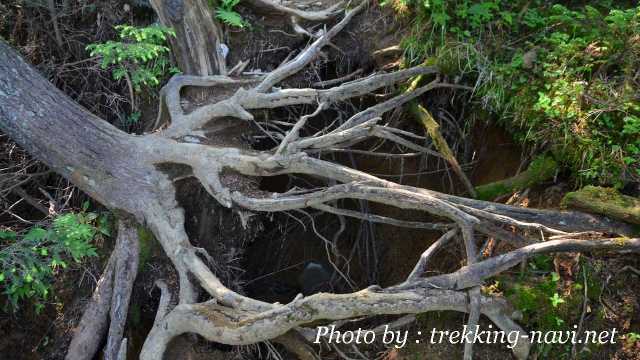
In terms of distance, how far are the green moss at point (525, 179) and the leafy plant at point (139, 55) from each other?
2.58 m

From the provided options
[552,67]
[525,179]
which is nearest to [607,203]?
[525,179]

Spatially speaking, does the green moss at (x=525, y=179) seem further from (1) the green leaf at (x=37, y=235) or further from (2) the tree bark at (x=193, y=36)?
(1) the green leaf at (x=37, y=235)

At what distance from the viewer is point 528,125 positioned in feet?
12.9

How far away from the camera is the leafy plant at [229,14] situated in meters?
4.67

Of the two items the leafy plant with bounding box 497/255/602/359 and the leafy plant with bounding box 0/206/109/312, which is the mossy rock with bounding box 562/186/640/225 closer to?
the leafy plant with bounding box 497/255/602/359

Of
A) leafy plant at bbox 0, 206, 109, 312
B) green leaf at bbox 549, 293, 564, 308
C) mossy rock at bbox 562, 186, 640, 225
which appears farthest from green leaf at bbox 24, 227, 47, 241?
mossy rock at bbox 562, 186, 640, 225

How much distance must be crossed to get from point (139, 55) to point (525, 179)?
285 cm

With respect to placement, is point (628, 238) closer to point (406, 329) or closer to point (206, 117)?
point (406, 329)

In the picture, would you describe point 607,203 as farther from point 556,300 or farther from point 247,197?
point 247,197

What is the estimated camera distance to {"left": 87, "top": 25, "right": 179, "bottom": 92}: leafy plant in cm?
393

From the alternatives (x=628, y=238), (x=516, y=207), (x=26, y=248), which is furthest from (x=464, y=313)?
(x=26, y=248)

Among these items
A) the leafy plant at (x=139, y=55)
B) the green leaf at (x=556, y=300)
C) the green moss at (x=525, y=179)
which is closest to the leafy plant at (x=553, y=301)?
the green leaf at (x=556, y=300)

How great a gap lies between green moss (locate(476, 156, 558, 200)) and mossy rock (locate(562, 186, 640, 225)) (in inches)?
12.5

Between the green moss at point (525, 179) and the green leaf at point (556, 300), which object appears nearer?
the green leaf at point (556, 300)
